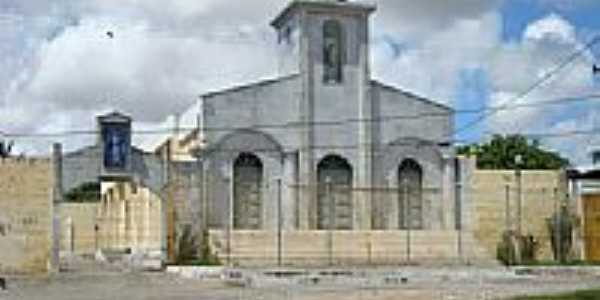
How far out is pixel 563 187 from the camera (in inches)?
1826

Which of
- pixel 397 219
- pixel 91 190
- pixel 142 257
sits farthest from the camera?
pixel 91 190

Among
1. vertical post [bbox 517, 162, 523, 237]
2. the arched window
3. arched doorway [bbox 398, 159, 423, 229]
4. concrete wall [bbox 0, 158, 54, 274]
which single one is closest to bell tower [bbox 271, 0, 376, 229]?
the arched window

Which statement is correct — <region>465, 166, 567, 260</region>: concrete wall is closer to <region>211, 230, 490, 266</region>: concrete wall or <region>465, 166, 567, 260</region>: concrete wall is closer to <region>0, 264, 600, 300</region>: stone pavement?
<region>211, 230, 490, 266</region>: concrete wall

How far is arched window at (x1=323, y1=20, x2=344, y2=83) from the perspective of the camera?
52219 mm

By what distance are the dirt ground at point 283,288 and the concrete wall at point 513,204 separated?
9.40 m

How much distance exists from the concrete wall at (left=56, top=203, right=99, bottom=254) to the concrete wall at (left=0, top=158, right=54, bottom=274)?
69.1ft

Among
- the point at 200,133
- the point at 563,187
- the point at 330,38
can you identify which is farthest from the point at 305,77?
the point at 563,187

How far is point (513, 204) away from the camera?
1801 inches

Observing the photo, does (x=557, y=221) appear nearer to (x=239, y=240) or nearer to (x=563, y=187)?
(x=563, y=187)

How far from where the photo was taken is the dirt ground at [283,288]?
26047 millimetres

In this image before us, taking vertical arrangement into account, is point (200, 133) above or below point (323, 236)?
above

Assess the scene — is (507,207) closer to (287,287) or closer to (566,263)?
(566,263)

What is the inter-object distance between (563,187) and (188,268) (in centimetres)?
1816

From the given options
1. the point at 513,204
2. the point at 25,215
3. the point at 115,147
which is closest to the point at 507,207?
the point at 513,204
